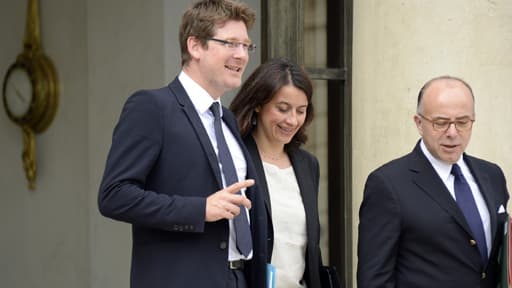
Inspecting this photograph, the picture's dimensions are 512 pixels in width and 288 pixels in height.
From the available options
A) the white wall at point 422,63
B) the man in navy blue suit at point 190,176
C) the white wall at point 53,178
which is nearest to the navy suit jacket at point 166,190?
the man in navy blue suit at point 190,176

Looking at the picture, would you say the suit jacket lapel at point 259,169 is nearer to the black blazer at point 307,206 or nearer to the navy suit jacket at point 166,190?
the black blazer at point 307,206

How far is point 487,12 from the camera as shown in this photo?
4.57 m

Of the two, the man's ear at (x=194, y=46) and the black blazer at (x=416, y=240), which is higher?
the man's ear at (x=194, y=46)

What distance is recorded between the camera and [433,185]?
282cm

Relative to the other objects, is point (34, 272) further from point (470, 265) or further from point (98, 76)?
point (470, 265)

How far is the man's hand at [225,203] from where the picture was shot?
2.35 metres

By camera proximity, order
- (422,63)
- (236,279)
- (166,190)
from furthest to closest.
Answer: (422,63) < (236,279) < (166,190)

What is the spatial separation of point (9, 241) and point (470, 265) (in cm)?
411

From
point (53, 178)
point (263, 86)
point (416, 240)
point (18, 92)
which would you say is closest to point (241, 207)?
point (416, 240)

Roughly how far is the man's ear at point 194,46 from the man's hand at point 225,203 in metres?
0.46

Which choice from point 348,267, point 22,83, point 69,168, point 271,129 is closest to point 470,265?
point 271,129

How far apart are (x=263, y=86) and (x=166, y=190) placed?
2.68 feet

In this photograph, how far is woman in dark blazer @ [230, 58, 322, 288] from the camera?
3.02 metres

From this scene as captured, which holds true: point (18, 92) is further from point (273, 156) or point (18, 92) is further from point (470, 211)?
point (470, 211)
